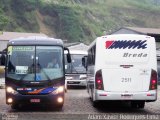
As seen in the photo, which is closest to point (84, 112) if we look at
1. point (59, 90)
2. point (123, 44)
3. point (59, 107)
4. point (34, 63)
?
point (59, 90)

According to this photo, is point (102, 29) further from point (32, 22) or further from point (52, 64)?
point (52, 64)

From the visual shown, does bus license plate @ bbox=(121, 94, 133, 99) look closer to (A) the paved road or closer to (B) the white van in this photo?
(B) the white van

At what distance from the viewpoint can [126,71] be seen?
18.1m

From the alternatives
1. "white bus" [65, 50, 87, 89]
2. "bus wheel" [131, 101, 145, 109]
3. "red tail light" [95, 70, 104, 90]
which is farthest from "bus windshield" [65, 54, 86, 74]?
"red tail light" [95, 70, 104, 90]

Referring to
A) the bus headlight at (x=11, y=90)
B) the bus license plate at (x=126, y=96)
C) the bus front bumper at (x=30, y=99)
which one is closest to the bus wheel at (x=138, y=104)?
the bus license plate at (x=126, y=96)

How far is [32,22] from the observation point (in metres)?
107

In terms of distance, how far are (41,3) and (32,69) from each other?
95461mm

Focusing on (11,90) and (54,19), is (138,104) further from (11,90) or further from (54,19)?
(54,19)

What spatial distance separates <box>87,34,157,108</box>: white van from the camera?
1802 cm

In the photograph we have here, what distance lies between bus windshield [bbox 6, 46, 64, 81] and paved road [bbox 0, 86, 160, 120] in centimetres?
140

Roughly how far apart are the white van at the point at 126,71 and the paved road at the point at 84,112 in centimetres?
78

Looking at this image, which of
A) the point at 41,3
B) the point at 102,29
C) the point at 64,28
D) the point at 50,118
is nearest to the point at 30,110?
the point at 50,118

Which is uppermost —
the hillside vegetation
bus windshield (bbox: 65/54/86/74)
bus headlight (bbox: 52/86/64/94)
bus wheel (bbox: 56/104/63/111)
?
the hillside vegetation

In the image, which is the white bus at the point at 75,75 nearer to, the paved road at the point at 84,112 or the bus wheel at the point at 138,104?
the paved road at the point at 84,112
